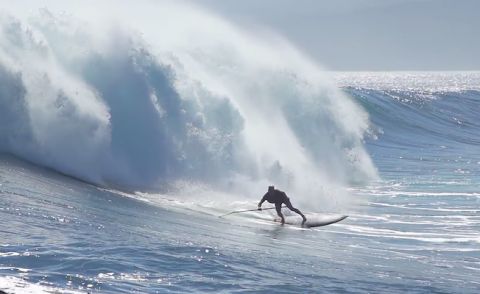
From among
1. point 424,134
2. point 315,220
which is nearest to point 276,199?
point 315,220

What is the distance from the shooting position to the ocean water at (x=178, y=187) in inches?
412

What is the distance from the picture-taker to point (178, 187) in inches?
717

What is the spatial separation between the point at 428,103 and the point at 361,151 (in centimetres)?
2732

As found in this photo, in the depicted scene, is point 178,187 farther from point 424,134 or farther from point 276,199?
point 424,134

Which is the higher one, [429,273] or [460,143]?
[460,143]

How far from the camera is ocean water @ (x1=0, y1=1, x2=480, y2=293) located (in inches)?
412

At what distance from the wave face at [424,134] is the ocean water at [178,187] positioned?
319 mm

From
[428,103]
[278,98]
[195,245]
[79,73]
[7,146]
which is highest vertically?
[428,103]

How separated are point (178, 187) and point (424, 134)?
84.2ft

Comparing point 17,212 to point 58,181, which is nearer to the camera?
point 17,212

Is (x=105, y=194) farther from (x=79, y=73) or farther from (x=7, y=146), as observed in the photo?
(x=79, y=73)

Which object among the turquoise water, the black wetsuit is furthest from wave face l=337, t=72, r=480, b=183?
the black wetsuit

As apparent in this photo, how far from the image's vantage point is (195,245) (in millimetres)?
11867

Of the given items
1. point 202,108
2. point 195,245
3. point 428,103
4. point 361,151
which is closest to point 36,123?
point 202,108
